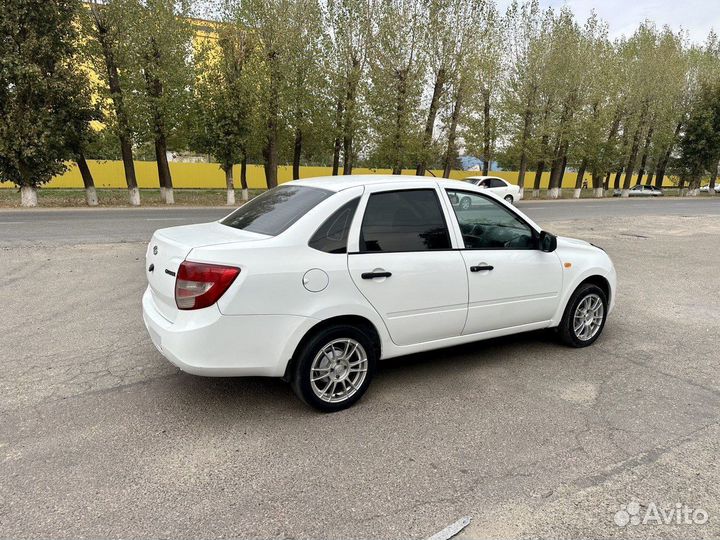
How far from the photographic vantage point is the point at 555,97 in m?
33.2

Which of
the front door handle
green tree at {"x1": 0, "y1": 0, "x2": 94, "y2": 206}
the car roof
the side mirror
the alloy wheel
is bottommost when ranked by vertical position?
the alloy wheel

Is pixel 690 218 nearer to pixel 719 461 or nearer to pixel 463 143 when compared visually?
pixel 463 143

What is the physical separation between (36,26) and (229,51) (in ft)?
24.7

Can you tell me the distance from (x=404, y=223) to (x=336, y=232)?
603 mm

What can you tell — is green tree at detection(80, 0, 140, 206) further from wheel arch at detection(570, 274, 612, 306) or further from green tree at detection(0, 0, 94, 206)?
wheel arch at detection(570, 274, 612, 306)

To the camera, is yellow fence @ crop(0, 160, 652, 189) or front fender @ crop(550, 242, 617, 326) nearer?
front fender @ crop(550, 242, 617, 326)

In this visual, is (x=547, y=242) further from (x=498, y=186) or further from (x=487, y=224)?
(x=498, y=186)

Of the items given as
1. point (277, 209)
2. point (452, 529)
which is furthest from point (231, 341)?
point (452, 529)

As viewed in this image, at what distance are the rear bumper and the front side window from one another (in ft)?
5.34

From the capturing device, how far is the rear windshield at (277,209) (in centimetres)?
351

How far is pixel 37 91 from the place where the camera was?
18250 mm

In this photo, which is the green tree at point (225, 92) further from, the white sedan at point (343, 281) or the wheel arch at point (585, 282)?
the wheel arch at point (585, 282)

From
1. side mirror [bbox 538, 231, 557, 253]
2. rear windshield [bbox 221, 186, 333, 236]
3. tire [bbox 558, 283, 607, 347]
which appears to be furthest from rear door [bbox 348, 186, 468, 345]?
Answer: tire [bbox 558, 283, 607, 347]

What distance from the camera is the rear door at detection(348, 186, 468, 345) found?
11.4 ft
